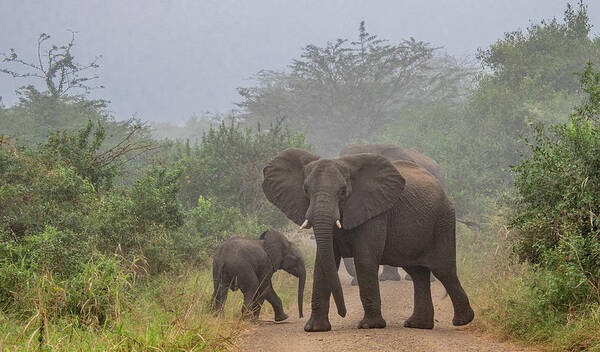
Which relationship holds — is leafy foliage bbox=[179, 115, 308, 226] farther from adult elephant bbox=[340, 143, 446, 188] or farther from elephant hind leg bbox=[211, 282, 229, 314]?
elephant hind leg bbox=[211, 282, 229, 314]

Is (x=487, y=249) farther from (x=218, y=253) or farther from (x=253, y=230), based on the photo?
(x=218, y=253)

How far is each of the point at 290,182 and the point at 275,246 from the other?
245cm

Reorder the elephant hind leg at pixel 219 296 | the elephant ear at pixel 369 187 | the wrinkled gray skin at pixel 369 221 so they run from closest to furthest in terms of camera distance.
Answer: the wrinkled gray skin at pixel 369 221 < the elephant ear at pixel 369 187 < the elephant hind leg at pixel 219 296

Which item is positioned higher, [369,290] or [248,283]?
[369,290]

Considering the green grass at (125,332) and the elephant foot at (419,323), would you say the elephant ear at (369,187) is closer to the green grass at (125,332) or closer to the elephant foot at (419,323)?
the elephant foot at (419,323)

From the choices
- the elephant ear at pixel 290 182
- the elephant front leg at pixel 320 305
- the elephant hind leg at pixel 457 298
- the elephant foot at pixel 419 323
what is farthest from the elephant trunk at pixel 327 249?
the elephant hind leg at pixel 457 298

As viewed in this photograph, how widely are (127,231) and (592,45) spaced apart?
20.8m

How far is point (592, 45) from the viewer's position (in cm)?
2525

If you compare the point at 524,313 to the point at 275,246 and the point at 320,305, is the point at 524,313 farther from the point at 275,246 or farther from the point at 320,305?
the point at 275,246

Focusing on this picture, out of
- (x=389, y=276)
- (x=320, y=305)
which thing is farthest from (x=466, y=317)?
(x=389, y=276)

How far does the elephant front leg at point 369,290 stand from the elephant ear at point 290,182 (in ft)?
4.07

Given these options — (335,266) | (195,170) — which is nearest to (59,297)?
(335,266)

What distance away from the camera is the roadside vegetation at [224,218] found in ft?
23.9

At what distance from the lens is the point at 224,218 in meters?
16.9
